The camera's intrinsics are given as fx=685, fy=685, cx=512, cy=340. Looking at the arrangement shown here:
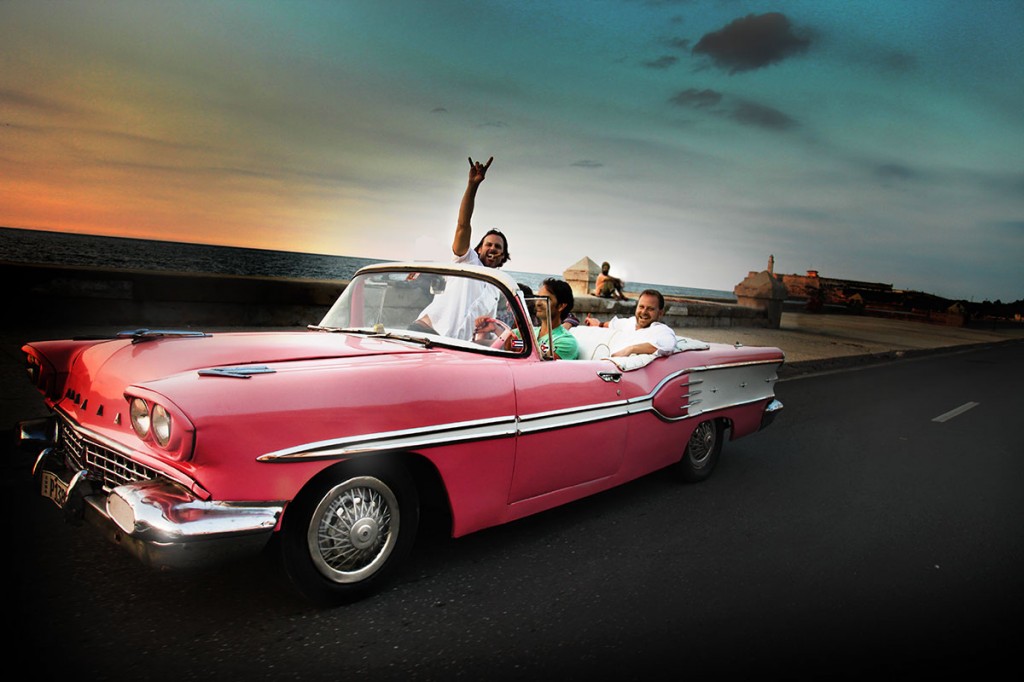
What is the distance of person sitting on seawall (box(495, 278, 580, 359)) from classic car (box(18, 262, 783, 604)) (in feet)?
0.22

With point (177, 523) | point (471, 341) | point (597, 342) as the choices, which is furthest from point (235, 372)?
point (597, 342)

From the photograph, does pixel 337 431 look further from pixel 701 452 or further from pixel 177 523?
pixel 701 452

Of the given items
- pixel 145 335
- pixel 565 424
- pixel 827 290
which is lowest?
pixel 565 424

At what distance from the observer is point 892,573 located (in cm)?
343

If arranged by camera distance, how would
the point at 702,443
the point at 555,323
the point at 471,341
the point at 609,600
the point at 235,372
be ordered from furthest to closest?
the point at 702,443
the point at 555,323
the point at 471,341
the point at 609,600
the point at 235,372

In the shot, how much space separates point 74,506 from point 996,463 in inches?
268

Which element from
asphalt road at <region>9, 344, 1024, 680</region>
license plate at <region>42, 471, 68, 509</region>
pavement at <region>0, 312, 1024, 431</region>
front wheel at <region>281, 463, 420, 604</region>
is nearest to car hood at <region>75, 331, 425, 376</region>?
license plate at <region>42, 471, 68, 509</region>

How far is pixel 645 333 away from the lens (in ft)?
14.8

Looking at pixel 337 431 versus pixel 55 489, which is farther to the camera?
pixel 55 489

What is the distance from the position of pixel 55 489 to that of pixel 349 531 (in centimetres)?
118

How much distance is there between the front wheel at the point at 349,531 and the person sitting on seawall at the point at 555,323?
103 cm

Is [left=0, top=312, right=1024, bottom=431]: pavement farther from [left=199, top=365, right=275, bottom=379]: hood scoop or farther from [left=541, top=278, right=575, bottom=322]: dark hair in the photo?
[left=541, top=278, right=575, bottom=322]: dark hair

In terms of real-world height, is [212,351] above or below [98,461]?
above

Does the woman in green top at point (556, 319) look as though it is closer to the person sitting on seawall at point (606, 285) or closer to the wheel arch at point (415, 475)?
the wheel arch at point (415, 475)
